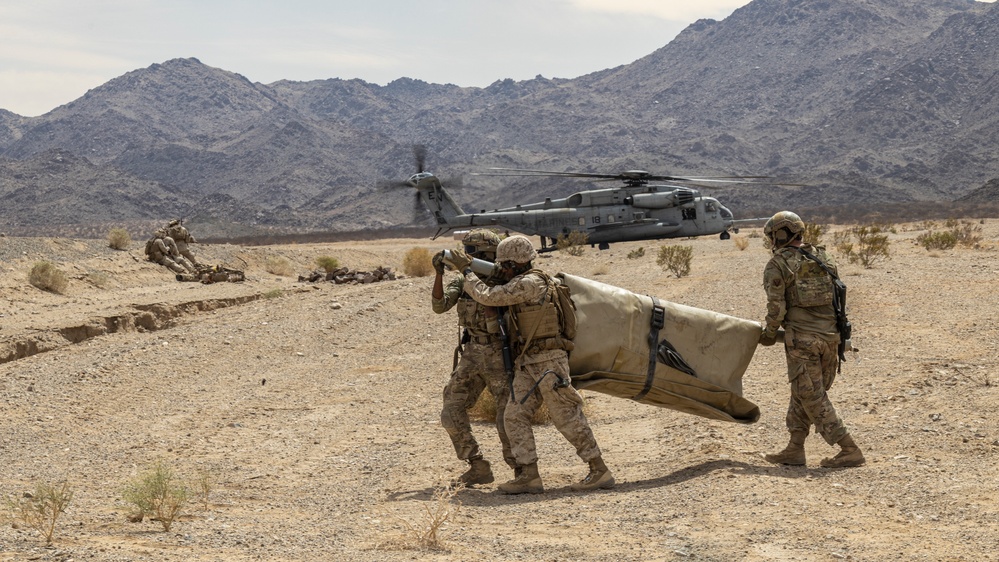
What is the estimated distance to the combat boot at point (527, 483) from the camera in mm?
7699

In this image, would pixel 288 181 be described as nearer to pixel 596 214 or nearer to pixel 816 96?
pixel 816 96

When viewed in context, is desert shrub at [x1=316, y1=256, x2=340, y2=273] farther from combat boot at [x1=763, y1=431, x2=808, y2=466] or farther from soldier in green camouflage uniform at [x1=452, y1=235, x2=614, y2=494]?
combat boot at [x1=763, y1=431, x2=808, y2=466]

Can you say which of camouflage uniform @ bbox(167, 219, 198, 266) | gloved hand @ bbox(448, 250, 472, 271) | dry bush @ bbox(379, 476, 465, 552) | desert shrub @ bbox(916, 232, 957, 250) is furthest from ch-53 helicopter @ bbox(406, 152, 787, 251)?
dry bush @ bbox(379, 476, 465, 552)

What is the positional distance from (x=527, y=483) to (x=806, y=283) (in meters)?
2.57

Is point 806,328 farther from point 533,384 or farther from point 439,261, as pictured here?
point 439,261

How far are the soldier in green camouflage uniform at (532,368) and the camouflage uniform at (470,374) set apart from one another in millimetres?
253

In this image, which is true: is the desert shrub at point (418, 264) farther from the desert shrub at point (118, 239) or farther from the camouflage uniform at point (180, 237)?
the desert shrub at point (118, 239)

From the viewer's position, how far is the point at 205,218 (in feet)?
364

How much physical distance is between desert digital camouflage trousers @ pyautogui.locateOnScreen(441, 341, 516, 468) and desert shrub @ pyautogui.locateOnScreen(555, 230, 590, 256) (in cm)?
2635

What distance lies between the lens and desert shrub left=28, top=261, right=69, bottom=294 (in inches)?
1000

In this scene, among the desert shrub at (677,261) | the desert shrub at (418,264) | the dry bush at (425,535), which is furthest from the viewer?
the desert shrub at (418,264)

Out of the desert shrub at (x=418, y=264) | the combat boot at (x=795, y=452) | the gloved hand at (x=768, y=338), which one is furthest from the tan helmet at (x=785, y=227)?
the desert shrub at (x=418, y=264)

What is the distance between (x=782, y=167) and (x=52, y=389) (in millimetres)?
134160

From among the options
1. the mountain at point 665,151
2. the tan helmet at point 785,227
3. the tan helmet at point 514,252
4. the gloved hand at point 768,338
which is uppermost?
the mountain at point 665,151
